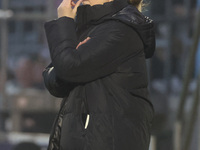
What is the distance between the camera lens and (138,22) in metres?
2.34

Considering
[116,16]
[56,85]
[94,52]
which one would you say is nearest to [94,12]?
[116,16]

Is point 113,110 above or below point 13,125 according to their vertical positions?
above

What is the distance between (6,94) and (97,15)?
450 centimetres

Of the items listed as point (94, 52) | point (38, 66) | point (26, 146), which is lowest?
point (26, 146)

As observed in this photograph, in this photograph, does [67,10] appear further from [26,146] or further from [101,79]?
Answer: [26,146]

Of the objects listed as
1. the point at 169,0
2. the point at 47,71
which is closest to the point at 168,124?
the point at 169,0

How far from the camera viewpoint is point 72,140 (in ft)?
7.42

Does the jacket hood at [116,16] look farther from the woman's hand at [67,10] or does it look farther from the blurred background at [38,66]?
the blurred background at [38,66]

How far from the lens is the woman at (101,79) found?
7.37 feet

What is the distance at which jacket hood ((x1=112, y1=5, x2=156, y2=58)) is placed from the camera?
231 centimetres

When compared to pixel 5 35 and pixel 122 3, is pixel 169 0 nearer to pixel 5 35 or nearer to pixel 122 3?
pixel 5 35

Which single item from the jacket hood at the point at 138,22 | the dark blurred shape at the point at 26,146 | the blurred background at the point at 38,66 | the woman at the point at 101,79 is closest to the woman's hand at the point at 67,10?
the woman at the point at 101,79

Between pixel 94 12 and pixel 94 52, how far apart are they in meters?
0.20

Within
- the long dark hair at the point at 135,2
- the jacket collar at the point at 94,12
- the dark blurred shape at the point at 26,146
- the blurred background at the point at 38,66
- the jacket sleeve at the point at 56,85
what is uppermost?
the jacket collar at the point at 94,12
